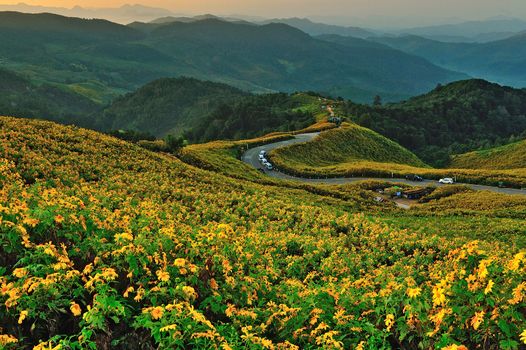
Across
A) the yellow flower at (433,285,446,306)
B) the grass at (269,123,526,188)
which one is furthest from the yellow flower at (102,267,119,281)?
the grass at (269,123,526,188)

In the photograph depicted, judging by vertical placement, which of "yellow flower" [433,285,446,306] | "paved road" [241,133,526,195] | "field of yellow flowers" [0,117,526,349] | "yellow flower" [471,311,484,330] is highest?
"yellow flower" [433,285,446,306]

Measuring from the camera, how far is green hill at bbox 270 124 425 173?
259 ft

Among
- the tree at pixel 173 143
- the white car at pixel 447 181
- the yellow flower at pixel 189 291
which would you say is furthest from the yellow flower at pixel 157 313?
the white car at pixel 447 181

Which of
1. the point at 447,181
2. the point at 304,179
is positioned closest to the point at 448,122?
the point at 447,181

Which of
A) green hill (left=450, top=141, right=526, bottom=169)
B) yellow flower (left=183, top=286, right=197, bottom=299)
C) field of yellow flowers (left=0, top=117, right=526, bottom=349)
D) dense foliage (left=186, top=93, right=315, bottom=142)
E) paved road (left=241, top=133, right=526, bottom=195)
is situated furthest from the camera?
dense foliage (left=186, top=93, right=315, bottom=142)

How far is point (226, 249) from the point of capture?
10.8m

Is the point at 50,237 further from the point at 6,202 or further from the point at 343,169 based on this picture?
the point at 343,169

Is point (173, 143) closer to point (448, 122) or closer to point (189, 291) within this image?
point (189, 291)

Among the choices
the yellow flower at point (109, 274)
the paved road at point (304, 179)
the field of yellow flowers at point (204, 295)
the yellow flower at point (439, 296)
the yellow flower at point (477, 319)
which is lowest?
the paved road at point (304, 179)

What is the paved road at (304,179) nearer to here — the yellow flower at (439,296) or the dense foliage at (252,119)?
the dense foliage at (252,119)

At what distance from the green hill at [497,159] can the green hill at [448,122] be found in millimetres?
18900

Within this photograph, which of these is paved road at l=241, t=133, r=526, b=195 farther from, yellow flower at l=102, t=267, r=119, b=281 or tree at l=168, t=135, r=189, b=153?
yellow flower at l=102, t=267, r=119, b=281

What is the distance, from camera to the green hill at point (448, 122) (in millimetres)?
148875

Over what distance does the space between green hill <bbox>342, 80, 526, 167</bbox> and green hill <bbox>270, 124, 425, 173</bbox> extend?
32390mm
